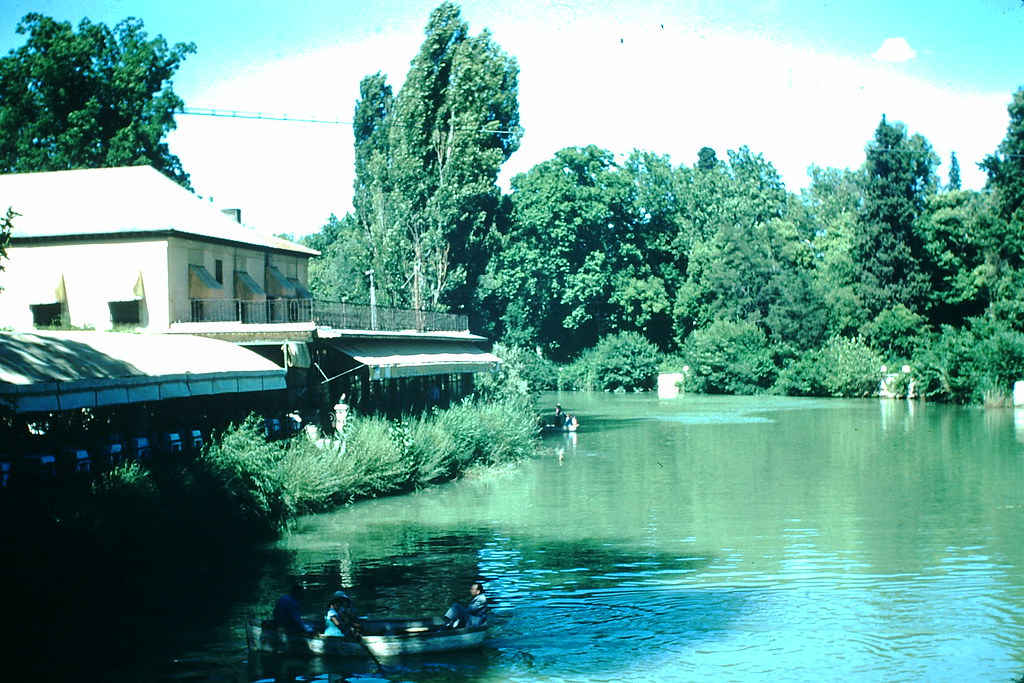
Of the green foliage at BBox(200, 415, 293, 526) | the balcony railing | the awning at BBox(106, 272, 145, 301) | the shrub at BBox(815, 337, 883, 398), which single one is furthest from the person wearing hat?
the shrub at BBox(815, 337, 883, 398)

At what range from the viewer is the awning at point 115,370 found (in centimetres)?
1947

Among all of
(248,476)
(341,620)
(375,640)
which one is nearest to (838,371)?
(248,476)

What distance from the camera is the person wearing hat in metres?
15.2

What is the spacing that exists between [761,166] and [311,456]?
100 meters

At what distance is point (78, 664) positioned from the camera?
1502cm

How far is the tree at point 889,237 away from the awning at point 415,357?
33.9 metres

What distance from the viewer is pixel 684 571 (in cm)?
2019

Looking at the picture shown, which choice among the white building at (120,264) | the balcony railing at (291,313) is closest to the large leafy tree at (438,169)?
the balcony railing at (291,313)

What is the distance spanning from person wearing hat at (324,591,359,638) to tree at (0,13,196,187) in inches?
1473

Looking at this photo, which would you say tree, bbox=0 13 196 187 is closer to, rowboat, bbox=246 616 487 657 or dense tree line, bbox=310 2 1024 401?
dense tree line, bbox=310 2 1024 401

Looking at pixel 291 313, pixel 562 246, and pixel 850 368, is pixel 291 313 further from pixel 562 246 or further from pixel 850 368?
pixel 562 246

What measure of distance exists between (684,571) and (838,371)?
5438 centimetres

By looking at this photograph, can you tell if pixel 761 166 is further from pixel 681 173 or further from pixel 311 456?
pixel 311 456

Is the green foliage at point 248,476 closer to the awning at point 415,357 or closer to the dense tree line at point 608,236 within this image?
the awning at point 415,357
